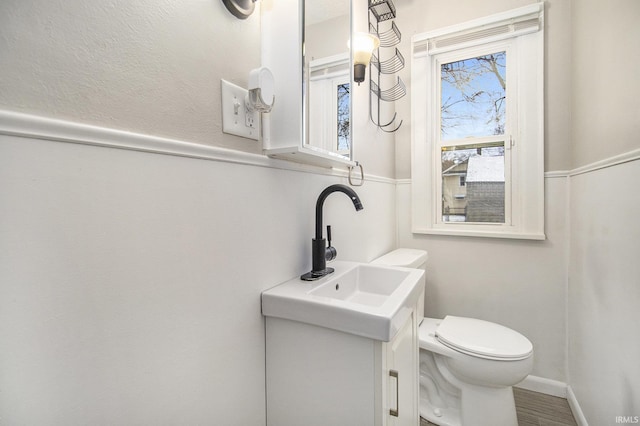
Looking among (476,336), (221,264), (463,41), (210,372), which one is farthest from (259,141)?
(463,41)

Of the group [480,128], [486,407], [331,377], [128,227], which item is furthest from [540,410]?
[128,227]

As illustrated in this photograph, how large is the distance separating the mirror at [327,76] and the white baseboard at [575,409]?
1732 millimetres

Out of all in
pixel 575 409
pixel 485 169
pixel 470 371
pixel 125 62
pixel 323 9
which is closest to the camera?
pixel 125 62

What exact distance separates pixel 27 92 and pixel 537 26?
93.2 inches

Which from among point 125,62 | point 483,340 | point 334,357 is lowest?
point 483,340

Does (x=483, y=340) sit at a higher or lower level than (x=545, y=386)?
higher

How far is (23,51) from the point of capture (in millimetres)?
421

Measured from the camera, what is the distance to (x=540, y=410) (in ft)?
5.28

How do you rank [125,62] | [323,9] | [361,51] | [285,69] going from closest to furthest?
[125,62] → [285,69] → [323,9] → [361,51]

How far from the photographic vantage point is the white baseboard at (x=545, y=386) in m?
1.71

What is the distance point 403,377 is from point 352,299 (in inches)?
12.6

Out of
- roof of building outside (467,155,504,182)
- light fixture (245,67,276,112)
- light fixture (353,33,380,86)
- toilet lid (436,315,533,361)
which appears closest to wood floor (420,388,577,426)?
toilet lid (436,315,533,361)

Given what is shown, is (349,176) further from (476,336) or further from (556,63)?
(556,63)

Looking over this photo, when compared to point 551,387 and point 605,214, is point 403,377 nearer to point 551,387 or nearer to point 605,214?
point 605,214
